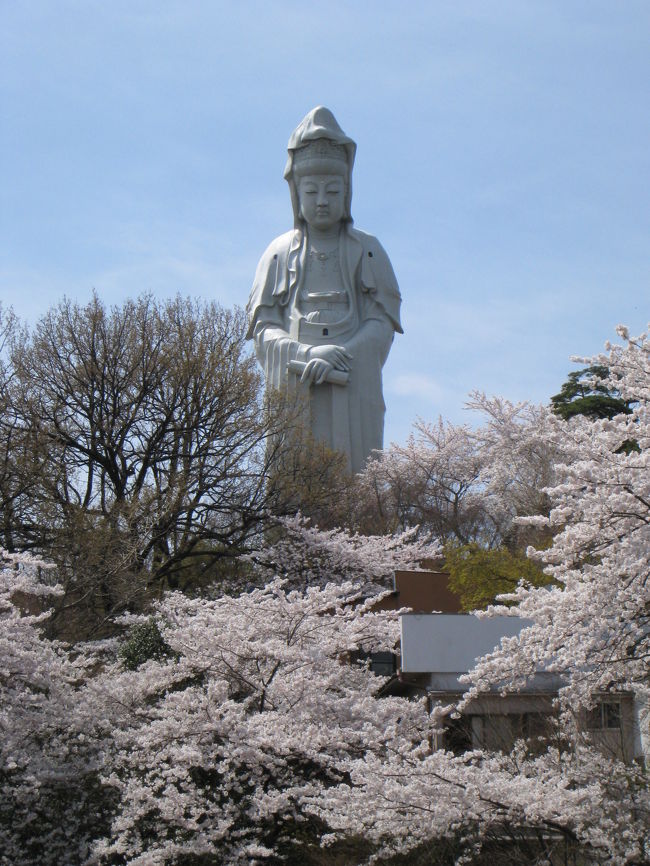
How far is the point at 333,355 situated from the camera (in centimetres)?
2770

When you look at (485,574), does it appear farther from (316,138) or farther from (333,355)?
(316,138)

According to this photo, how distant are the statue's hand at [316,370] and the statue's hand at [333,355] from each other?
0.22 metres

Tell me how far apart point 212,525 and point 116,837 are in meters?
10.9

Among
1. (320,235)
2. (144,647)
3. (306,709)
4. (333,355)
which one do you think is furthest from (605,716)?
(320,235)

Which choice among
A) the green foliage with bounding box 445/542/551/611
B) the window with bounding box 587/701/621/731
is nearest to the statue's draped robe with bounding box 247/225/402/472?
the green foliage with bounding box 445/542/551/611

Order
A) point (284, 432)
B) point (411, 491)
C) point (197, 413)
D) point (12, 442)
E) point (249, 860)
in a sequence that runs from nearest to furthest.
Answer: point (249, 860), point (12, 442), point (197, 413), point (284, 432), point (411, 491)

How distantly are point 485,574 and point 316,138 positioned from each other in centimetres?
1548

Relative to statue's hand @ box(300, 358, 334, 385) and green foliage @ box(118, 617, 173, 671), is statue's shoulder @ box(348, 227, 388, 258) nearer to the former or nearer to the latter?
statue's hand @ box(300, 358, 334, 385)

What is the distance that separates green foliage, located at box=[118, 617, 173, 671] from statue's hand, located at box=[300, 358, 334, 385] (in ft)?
43.3

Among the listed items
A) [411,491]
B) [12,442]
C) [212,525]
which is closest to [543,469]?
[411,491]

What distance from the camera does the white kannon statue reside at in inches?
1094

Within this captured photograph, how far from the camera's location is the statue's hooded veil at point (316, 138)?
2927 centimetres

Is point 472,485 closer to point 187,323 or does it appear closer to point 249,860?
point 187,323

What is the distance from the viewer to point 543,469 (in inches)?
1069
